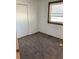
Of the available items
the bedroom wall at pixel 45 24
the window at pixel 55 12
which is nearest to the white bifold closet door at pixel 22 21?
the bedroom wall at pixel 45 24

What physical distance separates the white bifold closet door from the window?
1.35 metres

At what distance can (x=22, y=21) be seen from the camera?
6.62m

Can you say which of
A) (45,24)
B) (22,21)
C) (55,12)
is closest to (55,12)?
(55,12)

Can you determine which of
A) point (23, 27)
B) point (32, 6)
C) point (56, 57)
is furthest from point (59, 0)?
point (56, 57)

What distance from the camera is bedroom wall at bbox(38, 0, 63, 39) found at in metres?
6.41

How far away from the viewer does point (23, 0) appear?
656 cm

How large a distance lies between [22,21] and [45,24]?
4.86 feet

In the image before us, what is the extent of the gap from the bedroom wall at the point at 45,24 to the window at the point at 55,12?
0.24 metres

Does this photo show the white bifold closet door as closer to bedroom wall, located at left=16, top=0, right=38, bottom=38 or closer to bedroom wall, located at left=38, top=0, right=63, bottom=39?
bedroom wall, located at left=16, top=0, right=38, bottom=38

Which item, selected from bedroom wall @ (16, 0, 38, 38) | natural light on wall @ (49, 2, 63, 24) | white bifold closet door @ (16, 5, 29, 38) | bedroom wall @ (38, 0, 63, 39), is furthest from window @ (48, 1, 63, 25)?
white bifold closet door @ (16, 5, 29, 38)

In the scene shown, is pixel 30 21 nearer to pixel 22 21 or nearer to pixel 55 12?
pixel 22 21
